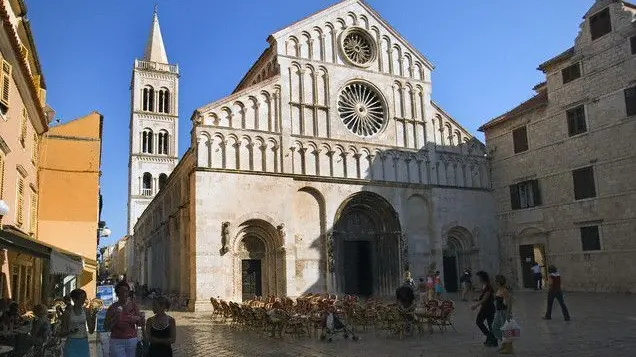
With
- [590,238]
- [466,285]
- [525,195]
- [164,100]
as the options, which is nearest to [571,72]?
[525,195]

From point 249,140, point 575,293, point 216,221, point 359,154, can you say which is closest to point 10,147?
point 216,221

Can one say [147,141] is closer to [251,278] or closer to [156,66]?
[156,66]

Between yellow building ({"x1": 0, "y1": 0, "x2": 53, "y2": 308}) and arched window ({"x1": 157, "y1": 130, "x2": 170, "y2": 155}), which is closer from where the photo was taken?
yellow building ({"x1": 0, "y1": 0, "x2": 53, "y2": 308})

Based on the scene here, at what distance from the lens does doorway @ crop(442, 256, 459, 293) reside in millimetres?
29438

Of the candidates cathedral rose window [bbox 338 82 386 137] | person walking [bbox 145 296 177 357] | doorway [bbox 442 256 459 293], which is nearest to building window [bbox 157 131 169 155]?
cathedral rose window [bbox 338 82 386 137]

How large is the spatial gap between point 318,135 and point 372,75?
209 inches

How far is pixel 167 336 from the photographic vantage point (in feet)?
19.9

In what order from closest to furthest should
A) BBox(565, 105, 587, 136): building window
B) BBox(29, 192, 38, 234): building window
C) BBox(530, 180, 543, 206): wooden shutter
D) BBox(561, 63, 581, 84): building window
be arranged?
BBox(29, 192, 38, 234): building window
BBox(565, 105, 587, 136): building window
BBox(561, 63, 581, 84): building window
BBox(530, 180, 543, 206): wooden shutter

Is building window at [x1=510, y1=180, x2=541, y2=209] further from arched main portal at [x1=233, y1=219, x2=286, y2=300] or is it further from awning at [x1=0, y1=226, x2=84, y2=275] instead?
awning at [x1=0, y1=226, x2=84, y2=275]

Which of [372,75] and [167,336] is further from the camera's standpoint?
[372,75]

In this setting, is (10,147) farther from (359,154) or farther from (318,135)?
(359,154)

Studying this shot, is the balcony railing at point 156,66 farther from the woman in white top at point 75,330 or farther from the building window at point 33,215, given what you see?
the woman in white top at point 75,330

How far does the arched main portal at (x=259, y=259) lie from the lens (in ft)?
79.5

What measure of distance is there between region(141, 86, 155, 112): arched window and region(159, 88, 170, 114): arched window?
38.4 inches
